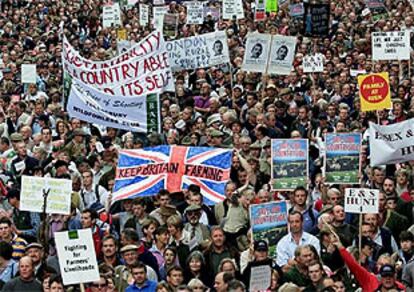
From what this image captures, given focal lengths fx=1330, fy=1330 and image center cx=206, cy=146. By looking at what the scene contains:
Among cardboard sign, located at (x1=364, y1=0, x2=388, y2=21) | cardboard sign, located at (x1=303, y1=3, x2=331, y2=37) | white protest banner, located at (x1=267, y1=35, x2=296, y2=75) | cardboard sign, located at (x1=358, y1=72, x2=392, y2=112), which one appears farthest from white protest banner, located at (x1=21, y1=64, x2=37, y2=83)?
cardboard sign, located at (x1=364, y1=0, x2=388, y2=21)

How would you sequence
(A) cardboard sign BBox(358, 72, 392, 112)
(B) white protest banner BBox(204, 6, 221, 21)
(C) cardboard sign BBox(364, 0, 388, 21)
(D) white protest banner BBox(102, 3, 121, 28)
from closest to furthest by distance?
(A) cardboard sign BBox(358, 72, 392, 112)
(D) white protest banner BBox(102, 3, 121, 28)
(C) cardboard sign BBox(364, 0, 388, 21)
(B) white protest banner BBox(204, 6, 221, 21)

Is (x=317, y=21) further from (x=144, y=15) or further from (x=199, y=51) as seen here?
(x=144, y=15)

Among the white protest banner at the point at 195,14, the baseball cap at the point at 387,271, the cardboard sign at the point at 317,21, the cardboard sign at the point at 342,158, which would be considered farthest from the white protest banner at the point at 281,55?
the baseball cap at the point at 387,271

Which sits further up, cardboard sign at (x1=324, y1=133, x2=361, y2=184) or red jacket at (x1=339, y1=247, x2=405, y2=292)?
cardboard sign at (x1=324, y1=133, x2=361, y2=184)

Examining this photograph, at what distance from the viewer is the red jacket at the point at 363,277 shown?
11.7 metres

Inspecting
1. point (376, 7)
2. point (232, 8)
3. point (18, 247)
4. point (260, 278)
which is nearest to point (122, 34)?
point (232, 8)

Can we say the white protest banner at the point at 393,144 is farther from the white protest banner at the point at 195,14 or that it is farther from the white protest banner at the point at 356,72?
the white protest banner at the point at 195,14

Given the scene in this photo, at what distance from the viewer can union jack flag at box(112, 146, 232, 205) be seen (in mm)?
15008

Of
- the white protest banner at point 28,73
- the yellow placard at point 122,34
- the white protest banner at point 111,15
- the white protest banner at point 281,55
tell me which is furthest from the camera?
the white protest banner at point 111,15

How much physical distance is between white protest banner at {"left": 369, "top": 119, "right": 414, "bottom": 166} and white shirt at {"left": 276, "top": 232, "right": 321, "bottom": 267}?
295 centimetres

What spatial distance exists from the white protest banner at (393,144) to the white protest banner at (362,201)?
7.14 ft

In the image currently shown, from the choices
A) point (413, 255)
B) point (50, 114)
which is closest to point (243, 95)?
point (50, 114)

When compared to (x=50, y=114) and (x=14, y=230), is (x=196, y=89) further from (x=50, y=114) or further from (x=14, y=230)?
(x=14, y=230)

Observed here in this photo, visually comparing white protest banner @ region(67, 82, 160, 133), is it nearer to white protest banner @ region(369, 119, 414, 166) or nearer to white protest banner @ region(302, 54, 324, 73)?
white protest banner @ region(369, 119, 414, 166)
